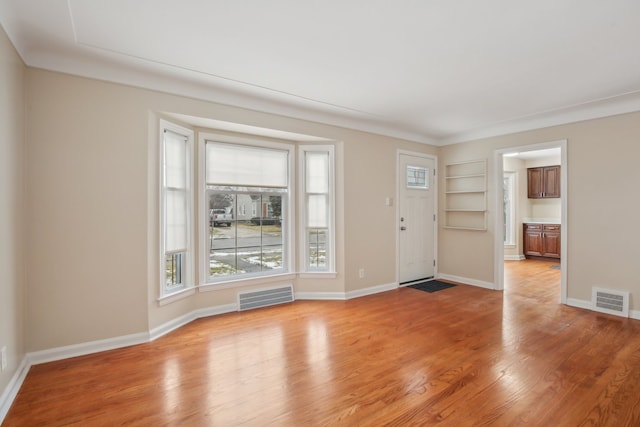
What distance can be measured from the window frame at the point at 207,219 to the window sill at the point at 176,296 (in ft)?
0.44

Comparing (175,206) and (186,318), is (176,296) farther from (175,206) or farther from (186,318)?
(175,206)

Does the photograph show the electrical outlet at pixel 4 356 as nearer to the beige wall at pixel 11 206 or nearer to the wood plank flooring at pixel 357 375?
the beige wall at pixel 11 206

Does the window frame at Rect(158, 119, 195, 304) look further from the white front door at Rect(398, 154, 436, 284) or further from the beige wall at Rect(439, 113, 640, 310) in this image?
the beige wall at Rect(439, 113, 640, 310)

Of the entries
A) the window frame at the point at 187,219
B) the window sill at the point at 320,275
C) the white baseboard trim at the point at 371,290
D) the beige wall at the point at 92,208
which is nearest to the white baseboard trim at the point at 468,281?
the white baseboard trim at the point at 371,290

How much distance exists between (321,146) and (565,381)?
3.47m

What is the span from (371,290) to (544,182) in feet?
19.2

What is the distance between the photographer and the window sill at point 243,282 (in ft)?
12.1

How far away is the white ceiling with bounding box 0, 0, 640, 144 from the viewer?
203 cm

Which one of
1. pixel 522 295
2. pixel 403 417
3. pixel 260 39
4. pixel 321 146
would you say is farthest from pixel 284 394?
pixel 522 295

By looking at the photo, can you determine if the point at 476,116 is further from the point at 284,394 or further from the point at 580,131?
the point at 284,394

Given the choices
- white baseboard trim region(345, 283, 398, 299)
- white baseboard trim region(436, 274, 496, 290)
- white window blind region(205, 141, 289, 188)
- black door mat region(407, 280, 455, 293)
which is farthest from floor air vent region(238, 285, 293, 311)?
white baseboard trim region(436, 274, 496, 290)

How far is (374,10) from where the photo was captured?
6.66ft

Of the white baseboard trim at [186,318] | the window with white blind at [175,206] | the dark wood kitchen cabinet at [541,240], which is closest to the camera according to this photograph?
the white baseboard trim at [186,318]

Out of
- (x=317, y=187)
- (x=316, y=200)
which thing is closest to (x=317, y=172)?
(x=317, y=187)
